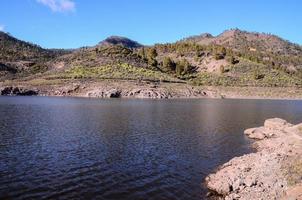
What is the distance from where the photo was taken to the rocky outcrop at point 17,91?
152000mm

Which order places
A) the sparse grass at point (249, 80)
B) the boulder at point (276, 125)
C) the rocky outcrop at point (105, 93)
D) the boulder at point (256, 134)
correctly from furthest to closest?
1. the sparse grass at point (249, 80)
2. the rocky outcrop at point (105, 93)
3. the boulder at point (276, 125)
4. the boulder at point (256, 134)

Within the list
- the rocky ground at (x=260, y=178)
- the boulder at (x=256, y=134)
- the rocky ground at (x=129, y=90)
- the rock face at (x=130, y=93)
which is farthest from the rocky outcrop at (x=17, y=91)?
the rocky ground at (x=260, y=178)

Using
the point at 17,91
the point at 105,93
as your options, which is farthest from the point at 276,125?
the point at 17,91

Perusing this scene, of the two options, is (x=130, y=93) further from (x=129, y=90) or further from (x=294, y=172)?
(x=294, y=172)

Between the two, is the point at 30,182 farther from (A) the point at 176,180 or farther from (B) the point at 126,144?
(B) the point at 126,144

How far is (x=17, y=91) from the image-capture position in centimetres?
15275

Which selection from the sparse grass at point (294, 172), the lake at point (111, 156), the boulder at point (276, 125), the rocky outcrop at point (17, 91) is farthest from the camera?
the rocky outcrop at point (17, 91)

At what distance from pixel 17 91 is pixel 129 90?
142ft

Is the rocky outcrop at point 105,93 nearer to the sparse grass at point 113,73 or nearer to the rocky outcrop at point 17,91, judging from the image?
the sparse grass at point 113,73

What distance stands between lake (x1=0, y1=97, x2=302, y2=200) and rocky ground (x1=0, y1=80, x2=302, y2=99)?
8125 centimetres

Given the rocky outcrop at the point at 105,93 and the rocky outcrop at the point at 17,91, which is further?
the rocky outcrop at the point at 17,91

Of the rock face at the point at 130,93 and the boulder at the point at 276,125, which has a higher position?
the rock face at the point at 130,93

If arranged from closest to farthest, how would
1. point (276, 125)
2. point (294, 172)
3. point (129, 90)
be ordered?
point (294, 172)
point (276, 125)
point (129, 90)

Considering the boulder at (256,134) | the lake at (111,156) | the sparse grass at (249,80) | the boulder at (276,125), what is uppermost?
the sparse grass at (249,80)
